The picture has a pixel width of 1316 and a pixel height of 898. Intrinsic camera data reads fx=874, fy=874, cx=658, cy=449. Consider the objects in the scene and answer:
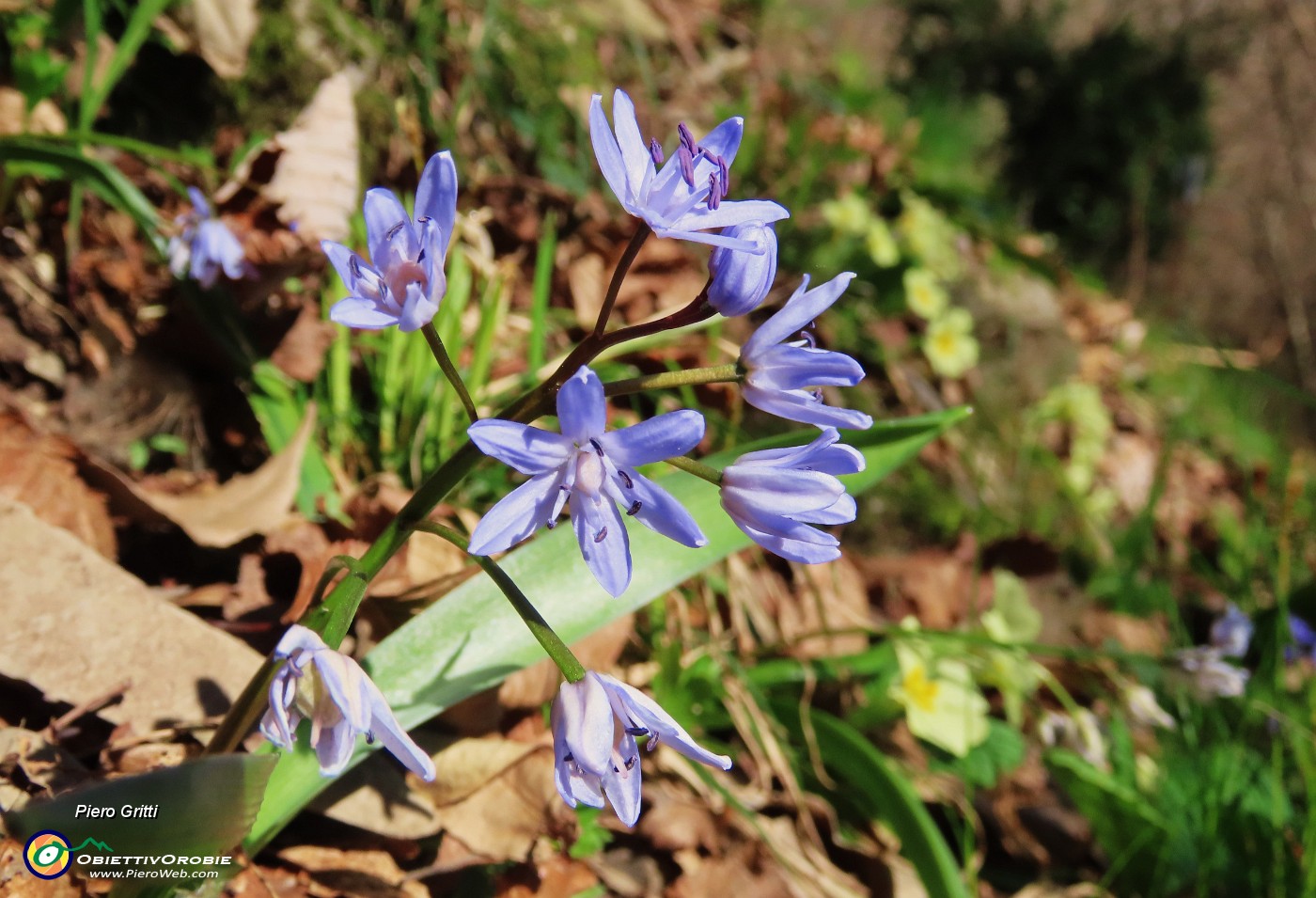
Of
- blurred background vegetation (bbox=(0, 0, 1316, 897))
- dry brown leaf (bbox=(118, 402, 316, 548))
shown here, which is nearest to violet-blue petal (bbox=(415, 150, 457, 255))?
blurred background vegetation (bbox=(0, 0, 1316, 897))

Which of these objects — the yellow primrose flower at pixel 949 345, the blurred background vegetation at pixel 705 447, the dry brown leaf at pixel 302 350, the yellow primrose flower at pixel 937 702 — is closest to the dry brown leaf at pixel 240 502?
the blurred background vegetation at pixel 705 447

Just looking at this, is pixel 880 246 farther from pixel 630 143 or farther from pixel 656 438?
pixel 656 438

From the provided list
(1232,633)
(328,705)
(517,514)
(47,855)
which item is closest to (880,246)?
(1232,633)

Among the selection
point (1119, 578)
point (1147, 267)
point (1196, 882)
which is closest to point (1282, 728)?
point (1196, 882)

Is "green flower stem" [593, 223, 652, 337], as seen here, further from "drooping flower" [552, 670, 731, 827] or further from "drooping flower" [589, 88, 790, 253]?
"drooping flower" [552, 670, 731, 827]

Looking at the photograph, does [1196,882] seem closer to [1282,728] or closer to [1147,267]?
[1282,728]

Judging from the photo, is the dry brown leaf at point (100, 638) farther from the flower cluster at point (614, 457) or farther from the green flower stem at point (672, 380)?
the green flower stem at point (672, 380)
